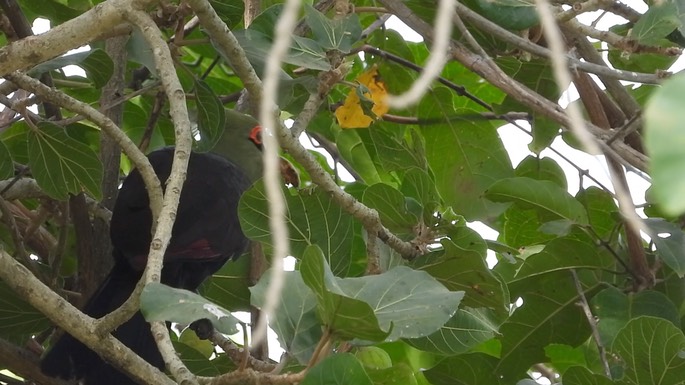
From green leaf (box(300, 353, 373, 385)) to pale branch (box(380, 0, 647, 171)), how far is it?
0.52 m

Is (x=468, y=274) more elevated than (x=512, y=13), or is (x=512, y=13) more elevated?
(x=512, y=13)

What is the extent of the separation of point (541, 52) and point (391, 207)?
44cm

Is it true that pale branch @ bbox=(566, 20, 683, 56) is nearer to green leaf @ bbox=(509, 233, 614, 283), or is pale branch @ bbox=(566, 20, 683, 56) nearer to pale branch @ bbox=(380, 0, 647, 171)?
pale branch @ bbox=(380, 0, 647, 171)

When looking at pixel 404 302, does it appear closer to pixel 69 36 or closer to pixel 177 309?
pixel 177 309

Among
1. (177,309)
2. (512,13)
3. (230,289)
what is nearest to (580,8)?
(512,13)

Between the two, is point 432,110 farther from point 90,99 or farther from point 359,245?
point 90,99

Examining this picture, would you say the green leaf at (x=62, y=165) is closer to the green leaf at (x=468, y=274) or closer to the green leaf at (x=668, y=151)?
the green leaf at (x=468, y=274)

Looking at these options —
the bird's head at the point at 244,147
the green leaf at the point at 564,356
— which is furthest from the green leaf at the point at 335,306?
the bird's head at the point at 244,147

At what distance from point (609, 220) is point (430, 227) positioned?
514mm

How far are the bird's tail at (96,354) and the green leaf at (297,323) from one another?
753 mm

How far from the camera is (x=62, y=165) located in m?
1.85

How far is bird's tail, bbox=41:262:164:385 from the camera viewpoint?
1848 millimetres

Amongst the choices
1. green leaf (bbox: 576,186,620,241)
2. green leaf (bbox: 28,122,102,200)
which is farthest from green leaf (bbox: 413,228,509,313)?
green leaf (bbox: 28,122,102,200)

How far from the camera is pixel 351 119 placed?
78.3 inches
